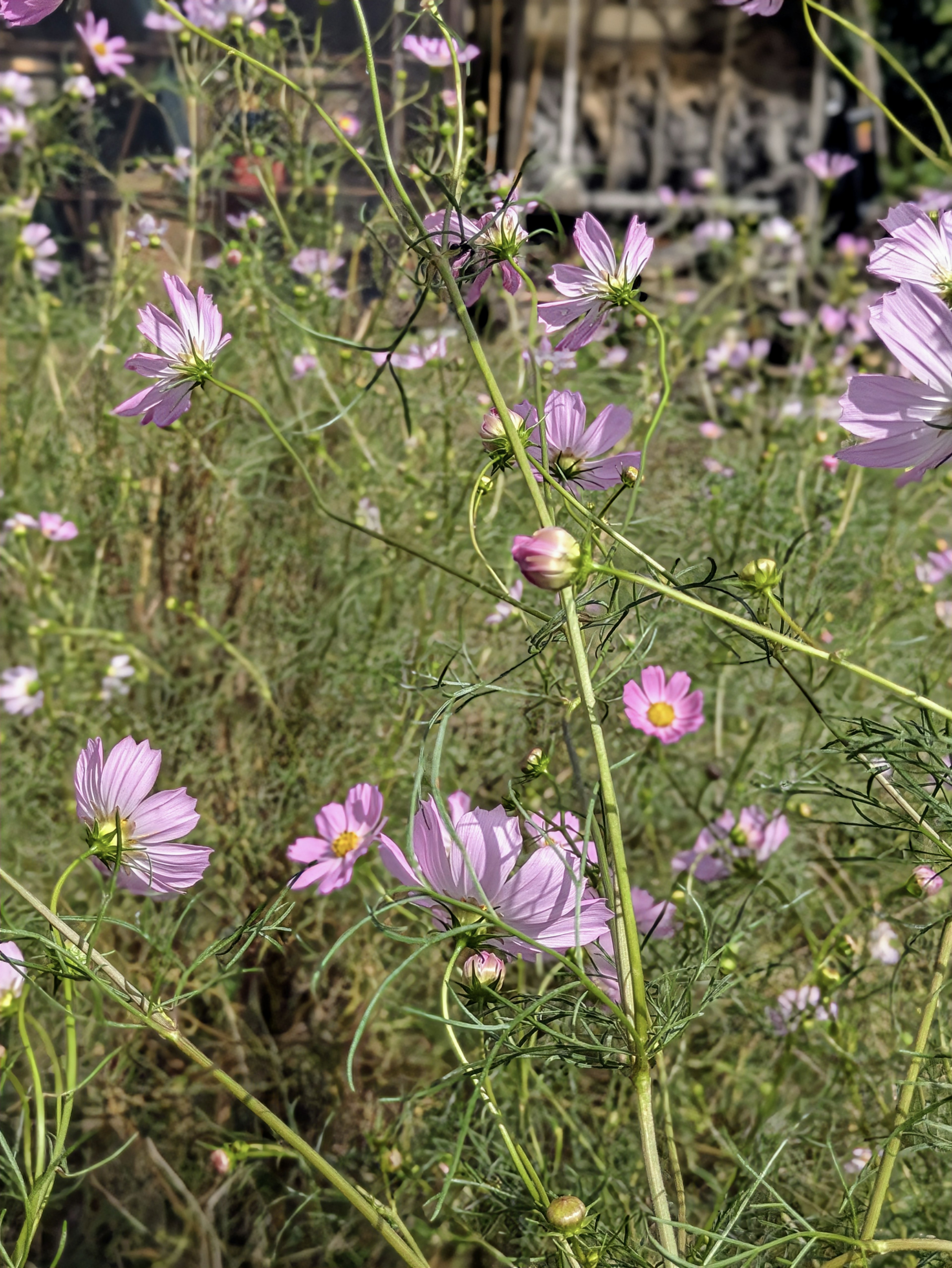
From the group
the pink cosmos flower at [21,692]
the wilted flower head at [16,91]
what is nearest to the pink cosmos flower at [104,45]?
the wilted flower head at [16,91]

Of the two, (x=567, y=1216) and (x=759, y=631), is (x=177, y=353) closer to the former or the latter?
(x=759, y=631)

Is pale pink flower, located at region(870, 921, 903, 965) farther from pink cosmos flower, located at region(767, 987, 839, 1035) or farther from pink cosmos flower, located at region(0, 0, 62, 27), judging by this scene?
pink cosmos flower, located at region(0, 0, 62, 27)

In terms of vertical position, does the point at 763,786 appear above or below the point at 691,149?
above

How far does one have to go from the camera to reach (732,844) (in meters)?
0.89

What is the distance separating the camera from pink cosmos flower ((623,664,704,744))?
2.78ft

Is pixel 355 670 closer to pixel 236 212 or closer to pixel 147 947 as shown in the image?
pixel 147 947

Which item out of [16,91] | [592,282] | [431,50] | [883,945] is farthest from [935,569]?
[16,91]

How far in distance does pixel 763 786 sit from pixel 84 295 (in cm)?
163

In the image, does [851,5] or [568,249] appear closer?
[568,249]

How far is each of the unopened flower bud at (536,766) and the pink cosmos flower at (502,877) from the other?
2.5 inches

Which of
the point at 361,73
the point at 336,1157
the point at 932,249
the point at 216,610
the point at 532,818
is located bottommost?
the point at 336,1157

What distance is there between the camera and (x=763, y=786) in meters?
0.54

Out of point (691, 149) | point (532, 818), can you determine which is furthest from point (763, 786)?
point (691, 149)

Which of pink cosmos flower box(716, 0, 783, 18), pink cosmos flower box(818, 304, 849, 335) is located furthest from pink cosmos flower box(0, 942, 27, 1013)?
pink cosmos flower box(818, 304, 849, 335)
